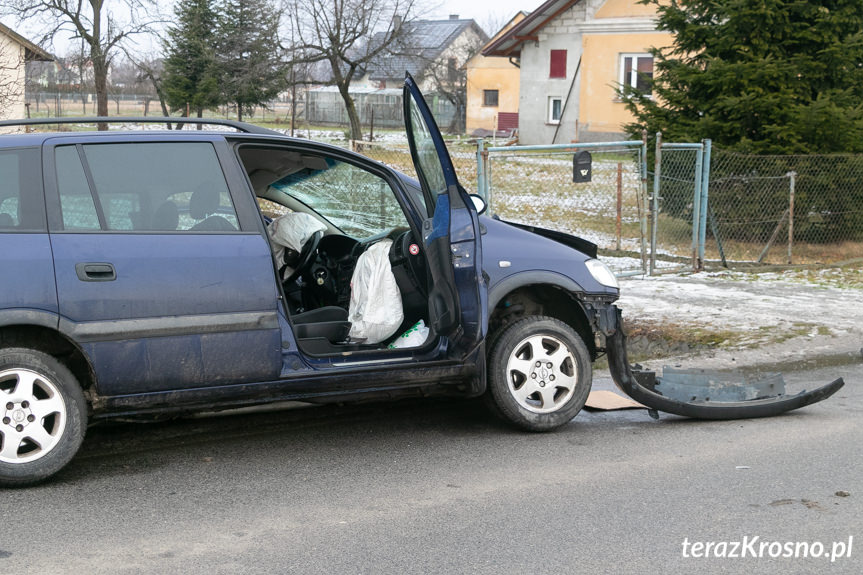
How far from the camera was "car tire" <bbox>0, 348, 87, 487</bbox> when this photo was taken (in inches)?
184

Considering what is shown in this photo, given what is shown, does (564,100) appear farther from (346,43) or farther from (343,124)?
(343,124)

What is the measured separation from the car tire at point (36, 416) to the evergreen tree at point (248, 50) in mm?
33878

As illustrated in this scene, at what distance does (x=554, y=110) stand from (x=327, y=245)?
30.7m

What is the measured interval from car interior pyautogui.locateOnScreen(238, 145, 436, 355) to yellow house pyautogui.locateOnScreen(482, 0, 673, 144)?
87.7 ft

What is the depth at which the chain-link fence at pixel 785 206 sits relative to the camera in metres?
13.8

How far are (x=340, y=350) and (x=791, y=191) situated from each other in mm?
9496

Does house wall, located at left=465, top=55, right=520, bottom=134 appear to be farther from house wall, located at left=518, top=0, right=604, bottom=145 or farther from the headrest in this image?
the headrest

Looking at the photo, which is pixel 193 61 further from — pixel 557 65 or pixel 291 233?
pixel 291 233

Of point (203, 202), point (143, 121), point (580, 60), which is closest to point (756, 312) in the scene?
point (203, 202)

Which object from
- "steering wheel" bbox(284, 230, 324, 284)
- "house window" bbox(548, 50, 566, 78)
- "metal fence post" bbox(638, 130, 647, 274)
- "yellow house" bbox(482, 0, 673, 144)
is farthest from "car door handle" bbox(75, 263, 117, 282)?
"house window" bbox(548, 50, 566, 78)

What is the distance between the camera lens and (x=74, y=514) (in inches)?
176

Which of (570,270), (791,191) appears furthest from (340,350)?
(791,191)

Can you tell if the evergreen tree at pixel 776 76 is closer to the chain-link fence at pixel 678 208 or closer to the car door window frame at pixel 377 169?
the chain-link fence at pixel 678 208

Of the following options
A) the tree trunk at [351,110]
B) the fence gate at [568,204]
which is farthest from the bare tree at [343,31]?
the fence gate at [568,204]
